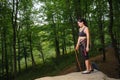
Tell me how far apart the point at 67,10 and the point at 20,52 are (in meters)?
16.2

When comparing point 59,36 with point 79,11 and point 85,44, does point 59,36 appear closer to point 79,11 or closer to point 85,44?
point 79,11

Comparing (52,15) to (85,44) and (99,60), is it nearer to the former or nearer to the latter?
(99,60)

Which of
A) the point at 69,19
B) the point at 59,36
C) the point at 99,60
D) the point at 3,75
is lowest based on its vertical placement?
the point at 3,75

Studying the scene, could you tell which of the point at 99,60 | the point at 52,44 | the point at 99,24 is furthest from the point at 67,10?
the point at 52,44

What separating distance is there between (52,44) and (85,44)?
1085 inches

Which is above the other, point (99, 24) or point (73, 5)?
point (73, 5)

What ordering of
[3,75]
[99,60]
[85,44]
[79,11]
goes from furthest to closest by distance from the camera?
[3,75], [99,60], [79,11], [85,44]

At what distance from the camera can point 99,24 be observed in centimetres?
2647

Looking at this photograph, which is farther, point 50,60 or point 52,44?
point 52,44

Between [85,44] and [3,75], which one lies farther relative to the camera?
[3,75]

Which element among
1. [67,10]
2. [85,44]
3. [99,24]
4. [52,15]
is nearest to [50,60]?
[52,15]

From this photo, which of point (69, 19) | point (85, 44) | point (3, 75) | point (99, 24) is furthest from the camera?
point (3, 75)

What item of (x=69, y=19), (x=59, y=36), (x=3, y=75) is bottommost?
(x=3, y=75)

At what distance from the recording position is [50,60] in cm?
3344
